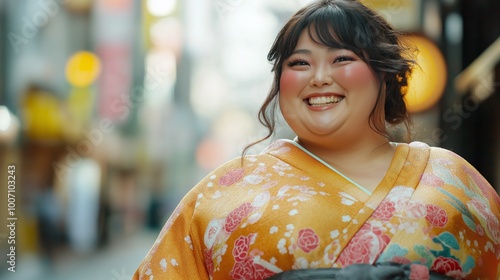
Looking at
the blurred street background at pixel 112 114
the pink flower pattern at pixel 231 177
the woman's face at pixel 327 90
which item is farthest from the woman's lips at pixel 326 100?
the blurred street background at pixel 112 114

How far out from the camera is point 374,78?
7.59 ft

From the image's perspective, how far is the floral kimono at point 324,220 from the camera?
2.10 meters

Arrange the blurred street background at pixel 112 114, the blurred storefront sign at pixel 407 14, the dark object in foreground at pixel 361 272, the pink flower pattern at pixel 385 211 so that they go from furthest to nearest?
the blurred street background at pixel 112 114, the blurred storefront sign at pixel 407 14, the pink flower pattern at pixel 385 211, the dark object in foreground at pixel 361 272

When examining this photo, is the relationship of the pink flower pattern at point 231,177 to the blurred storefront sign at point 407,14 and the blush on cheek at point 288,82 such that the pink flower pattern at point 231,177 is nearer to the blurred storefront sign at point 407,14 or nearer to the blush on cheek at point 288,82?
the blush on cheek at point 288,82

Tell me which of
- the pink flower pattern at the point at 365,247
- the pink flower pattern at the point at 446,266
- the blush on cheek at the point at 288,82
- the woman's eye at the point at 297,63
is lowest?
the pink flower pattern at the point at 446,266

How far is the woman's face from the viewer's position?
2.26 meters

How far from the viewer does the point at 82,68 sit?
30.6 ft

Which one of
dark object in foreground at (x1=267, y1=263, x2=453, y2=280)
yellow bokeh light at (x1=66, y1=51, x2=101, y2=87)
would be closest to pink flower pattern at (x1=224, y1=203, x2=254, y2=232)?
dark object in foreground at (x1=267, y1=263, x2=453, y2=280)

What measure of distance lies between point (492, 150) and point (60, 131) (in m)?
5.03

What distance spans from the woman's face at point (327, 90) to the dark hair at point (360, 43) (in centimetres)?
3

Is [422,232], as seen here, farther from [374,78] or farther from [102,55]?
[102,55]

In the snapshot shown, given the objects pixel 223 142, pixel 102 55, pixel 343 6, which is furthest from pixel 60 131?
pixel 343 6

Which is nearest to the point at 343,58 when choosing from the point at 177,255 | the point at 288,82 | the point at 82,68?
the point at 288,82

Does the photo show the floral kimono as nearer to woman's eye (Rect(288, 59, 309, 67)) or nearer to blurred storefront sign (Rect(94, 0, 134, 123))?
woman's eye (Rect(288, 59, 309, 67))
